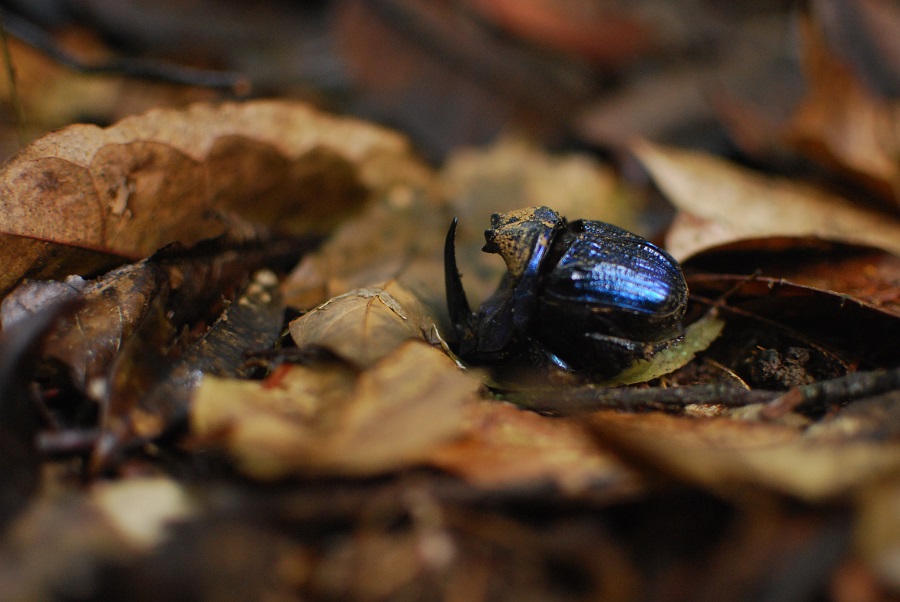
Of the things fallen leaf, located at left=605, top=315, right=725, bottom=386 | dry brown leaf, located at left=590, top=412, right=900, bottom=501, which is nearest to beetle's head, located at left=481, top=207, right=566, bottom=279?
fallen leaf, located at left=605, top=315, right=725, bottom=386

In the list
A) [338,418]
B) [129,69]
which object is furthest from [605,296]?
[129,69]

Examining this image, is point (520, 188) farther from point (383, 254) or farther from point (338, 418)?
point (338, 418)

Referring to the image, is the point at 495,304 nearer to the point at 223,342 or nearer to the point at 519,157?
the point at 223,342

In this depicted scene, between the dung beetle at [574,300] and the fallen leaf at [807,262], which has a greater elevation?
the fallen leaf at [807,262]

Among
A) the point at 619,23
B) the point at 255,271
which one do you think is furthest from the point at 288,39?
the point at 255,271

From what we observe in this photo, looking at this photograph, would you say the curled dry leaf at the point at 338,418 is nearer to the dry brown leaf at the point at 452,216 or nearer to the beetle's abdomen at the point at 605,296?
the beetle's abdomen at the point at 605,296

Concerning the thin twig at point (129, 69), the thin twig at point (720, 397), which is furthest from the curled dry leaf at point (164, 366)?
the thin twig at point (129, 69)
